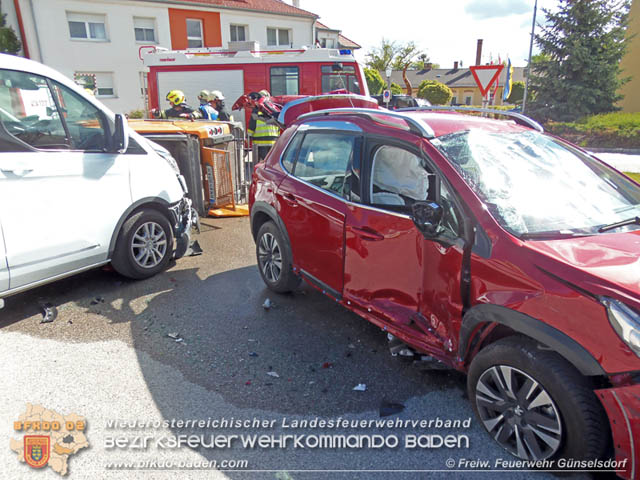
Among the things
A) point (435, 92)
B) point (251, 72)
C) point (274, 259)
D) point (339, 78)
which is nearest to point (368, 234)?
point (274, 259)

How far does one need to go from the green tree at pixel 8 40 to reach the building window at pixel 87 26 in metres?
2.80

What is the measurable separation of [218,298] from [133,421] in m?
1.87

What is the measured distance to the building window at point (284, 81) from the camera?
11875 mm

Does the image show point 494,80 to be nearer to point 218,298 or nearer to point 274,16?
point 218,298

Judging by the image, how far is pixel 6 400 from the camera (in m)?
3.01

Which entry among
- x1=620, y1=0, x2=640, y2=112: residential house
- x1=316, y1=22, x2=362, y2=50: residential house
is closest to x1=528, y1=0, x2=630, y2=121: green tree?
x1=620, y1=0, x2=640, y2=112: residential house

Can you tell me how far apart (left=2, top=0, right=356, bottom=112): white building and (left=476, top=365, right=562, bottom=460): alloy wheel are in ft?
64.8

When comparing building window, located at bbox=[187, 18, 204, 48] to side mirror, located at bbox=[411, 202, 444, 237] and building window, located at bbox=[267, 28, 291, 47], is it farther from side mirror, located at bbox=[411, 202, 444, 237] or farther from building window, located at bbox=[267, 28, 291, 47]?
side mirror, located at bbox=[411, 202, 444, 237]

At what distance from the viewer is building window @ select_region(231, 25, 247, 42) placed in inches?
1064

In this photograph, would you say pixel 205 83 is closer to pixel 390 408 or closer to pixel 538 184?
pixel 538 184

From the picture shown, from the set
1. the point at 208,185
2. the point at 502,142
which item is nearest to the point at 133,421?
the point at 502,142

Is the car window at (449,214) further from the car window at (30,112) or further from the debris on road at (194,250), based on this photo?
the debris on road at (194,250)

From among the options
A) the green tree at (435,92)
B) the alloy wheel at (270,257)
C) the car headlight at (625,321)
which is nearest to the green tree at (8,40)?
the alloy wheel at (270,257)

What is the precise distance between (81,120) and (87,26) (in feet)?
73.9
